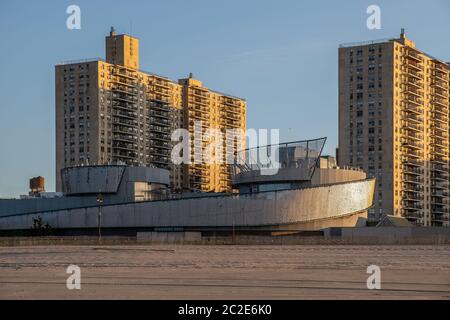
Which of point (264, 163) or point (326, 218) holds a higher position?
point (264, 163)

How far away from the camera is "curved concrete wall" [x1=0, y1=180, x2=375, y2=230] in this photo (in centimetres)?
13712

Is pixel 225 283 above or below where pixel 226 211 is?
above

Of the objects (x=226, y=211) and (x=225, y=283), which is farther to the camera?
(x=226, y=211)

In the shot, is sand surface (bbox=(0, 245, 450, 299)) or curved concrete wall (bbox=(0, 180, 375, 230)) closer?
sand surface (bbox=(0, 245, 450, 299))

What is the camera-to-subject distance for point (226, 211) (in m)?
138

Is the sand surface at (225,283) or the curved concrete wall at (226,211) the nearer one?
the sand surface at (225,283)

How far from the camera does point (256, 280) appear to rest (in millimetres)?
30125

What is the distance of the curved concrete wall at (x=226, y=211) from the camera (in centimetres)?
13712
